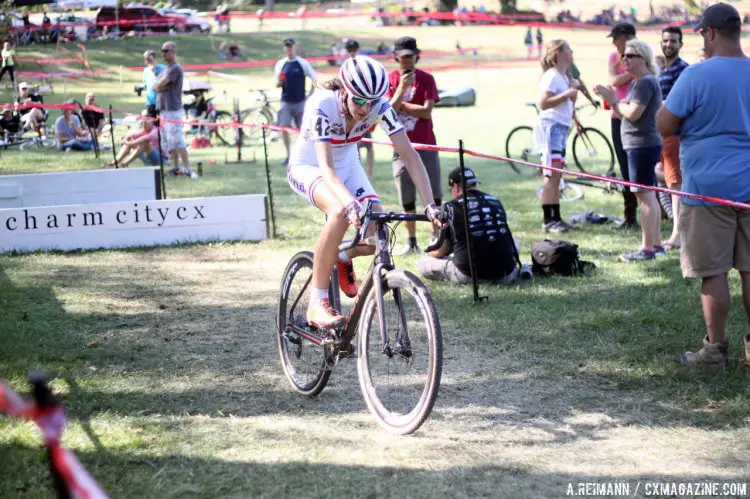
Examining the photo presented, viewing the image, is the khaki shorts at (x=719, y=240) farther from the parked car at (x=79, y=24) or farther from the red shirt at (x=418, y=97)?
the parked car at (x=79, y=24)

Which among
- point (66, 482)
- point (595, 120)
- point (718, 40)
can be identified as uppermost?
point (718, 40)

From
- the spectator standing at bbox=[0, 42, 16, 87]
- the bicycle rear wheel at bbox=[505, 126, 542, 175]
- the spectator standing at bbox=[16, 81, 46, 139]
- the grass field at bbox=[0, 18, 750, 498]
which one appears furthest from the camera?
the spectator standing at bbox=[0, 42, 16, 87]

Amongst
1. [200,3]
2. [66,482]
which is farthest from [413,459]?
[200,3]

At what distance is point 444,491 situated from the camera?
4.33 meters

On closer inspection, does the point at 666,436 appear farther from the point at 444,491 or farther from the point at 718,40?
the point at 718,40

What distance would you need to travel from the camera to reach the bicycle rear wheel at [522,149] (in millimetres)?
16219

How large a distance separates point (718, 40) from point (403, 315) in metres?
2.63

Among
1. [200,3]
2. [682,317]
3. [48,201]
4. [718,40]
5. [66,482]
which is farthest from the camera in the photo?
[200,3]

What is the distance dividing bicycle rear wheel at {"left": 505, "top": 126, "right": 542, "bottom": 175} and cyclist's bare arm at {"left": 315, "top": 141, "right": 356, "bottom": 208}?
10.8 meters

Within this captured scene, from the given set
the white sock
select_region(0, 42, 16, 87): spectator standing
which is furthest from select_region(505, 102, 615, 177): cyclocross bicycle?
select_region(0, 42, 16, 87): spectator standing

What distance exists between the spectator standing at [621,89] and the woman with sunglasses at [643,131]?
39 cm

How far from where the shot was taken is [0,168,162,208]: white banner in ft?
40.5

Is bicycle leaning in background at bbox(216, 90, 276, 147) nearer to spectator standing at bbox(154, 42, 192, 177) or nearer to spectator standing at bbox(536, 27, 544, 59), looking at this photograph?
spectator standing at bbox(154, 42, 192, 177)

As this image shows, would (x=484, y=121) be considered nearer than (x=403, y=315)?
No
